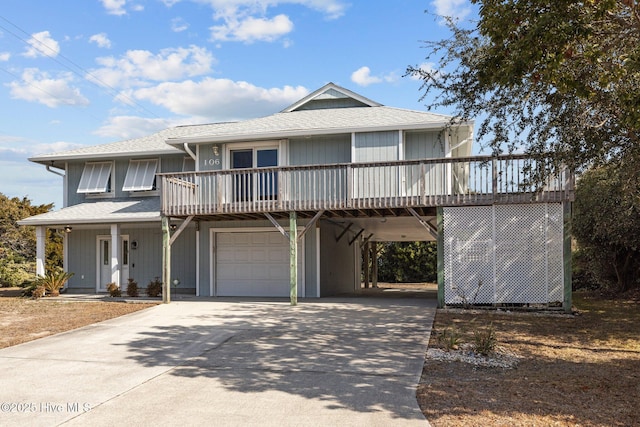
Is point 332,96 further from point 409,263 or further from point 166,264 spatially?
point 409,263

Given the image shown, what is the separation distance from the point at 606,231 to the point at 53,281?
1702cm

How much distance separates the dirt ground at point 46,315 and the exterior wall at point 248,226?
2879mm

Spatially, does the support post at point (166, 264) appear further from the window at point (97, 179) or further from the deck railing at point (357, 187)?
the window at point (97, 179)

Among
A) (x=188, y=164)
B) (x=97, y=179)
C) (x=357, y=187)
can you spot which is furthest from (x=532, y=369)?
(x=97, y=179)

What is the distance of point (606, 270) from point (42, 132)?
20031 mm

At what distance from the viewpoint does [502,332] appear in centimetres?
1029

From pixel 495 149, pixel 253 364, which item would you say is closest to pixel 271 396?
pixel 253 364

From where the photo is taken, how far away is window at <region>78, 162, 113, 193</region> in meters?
19.0

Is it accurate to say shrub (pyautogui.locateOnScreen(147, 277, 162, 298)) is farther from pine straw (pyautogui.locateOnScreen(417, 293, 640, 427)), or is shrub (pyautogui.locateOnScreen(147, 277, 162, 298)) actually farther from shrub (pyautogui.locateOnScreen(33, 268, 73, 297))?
pine straw (pyautogui.locateOnScreen(417, 293, 640, 427))

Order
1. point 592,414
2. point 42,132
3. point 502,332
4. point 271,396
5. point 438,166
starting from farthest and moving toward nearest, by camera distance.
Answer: point 42,132 < point 438,166 < point 502,332 < point 271,396 < point 592,414

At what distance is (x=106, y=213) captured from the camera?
17.5 meters

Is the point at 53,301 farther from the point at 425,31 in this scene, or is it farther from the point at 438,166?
the point at 425,31

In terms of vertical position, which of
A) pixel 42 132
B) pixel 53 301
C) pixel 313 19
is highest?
pixel 313 19

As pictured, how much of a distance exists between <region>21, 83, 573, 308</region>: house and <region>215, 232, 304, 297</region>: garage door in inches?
1.4
